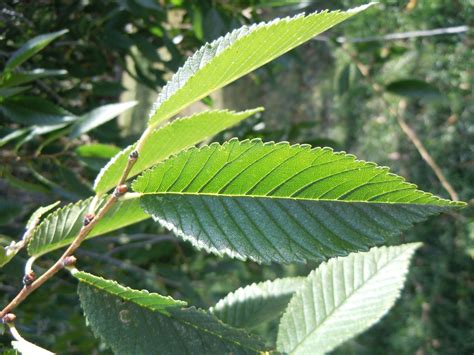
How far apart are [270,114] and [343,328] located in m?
3.44

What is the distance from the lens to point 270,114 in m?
4.17

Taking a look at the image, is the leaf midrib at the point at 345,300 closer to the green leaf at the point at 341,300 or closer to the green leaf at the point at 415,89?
the green leaf at the point at 341,300

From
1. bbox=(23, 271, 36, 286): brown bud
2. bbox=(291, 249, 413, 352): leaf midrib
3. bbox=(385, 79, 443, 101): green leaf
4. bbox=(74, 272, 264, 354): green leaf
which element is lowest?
bbox=(385, 79, 443, 101): green leaf

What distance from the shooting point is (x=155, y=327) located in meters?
0.61

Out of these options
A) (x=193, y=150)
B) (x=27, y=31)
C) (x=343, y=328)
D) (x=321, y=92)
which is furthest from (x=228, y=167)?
(x=321, y=92)

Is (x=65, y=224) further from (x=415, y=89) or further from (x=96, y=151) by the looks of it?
(x=415, y=89)

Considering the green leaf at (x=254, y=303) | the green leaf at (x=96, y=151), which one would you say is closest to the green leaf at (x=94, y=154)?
the green leaf at (x=96, y=151)

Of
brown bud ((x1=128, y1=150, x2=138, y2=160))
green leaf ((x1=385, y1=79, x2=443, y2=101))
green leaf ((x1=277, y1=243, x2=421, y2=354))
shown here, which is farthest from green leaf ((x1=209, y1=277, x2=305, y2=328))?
green leaf ((x1=385, y1=79, x2=443, y2=101))

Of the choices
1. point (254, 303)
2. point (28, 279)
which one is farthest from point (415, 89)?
point (28, 279)

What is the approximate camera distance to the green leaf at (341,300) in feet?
2.58

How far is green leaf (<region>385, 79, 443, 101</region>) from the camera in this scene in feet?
6.06

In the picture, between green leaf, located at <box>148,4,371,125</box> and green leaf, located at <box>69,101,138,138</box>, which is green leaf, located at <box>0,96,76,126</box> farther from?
green leaf, located at <box>148,4,371,125</box>

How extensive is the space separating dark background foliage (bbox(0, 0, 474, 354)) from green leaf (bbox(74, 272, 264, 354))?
0.60 m

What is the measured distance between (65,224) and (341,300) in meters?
0.39
